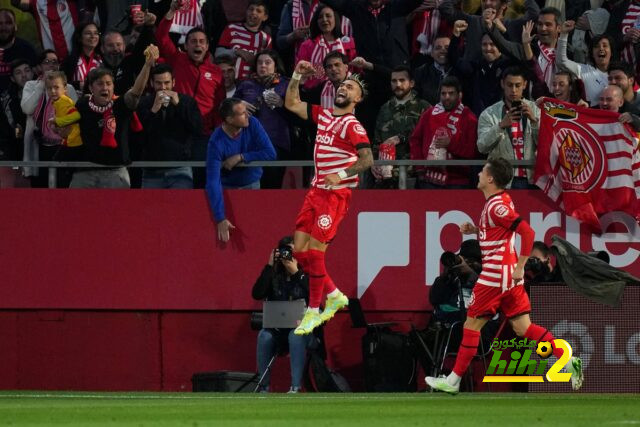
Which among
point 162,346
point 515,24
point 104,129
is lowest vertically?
point 162,346

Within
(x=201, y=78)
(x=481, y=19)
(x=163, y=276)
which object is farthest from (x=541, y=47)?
(x=163, y=276)

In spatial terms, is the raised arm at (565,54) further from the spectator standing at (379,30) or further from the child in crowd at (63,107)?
the child in crowd at (63,107)

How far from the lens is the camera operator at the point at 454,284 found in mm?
15008

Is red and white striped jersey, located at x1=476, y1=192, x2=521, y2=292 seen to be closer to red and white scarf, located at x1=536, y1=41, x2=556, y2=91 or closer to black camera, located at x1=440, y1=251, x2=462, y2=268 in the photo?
black camera, located at x1=440, y1=251, x2=462, y2=268

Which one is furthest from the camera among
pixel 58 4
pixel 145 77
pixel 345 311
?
pixel 58 4

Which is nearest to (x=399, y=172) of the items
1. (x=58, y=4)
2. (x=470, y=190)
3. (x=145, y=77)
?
(x=470, y=190)

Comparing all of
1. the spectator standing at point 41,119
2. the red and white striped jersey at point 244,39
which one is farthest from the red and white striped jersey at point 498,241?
the spectator standing at point 41,119

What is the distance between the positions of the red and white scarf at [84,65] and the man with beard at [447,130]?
3886 mm

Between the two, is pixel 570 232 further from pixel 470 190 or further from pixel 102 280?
pixel 102 280

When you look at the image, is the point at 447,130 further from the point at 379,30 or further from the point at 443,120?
the point at 379,30

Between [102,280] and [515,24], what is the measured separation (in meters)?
5.54

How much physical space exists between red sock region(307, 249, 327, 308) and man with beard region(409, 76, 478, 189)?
→ 280 cm

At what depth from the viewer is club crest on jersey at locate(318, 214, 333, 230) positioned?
13.3m

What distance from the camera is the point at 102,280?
54.5ft
